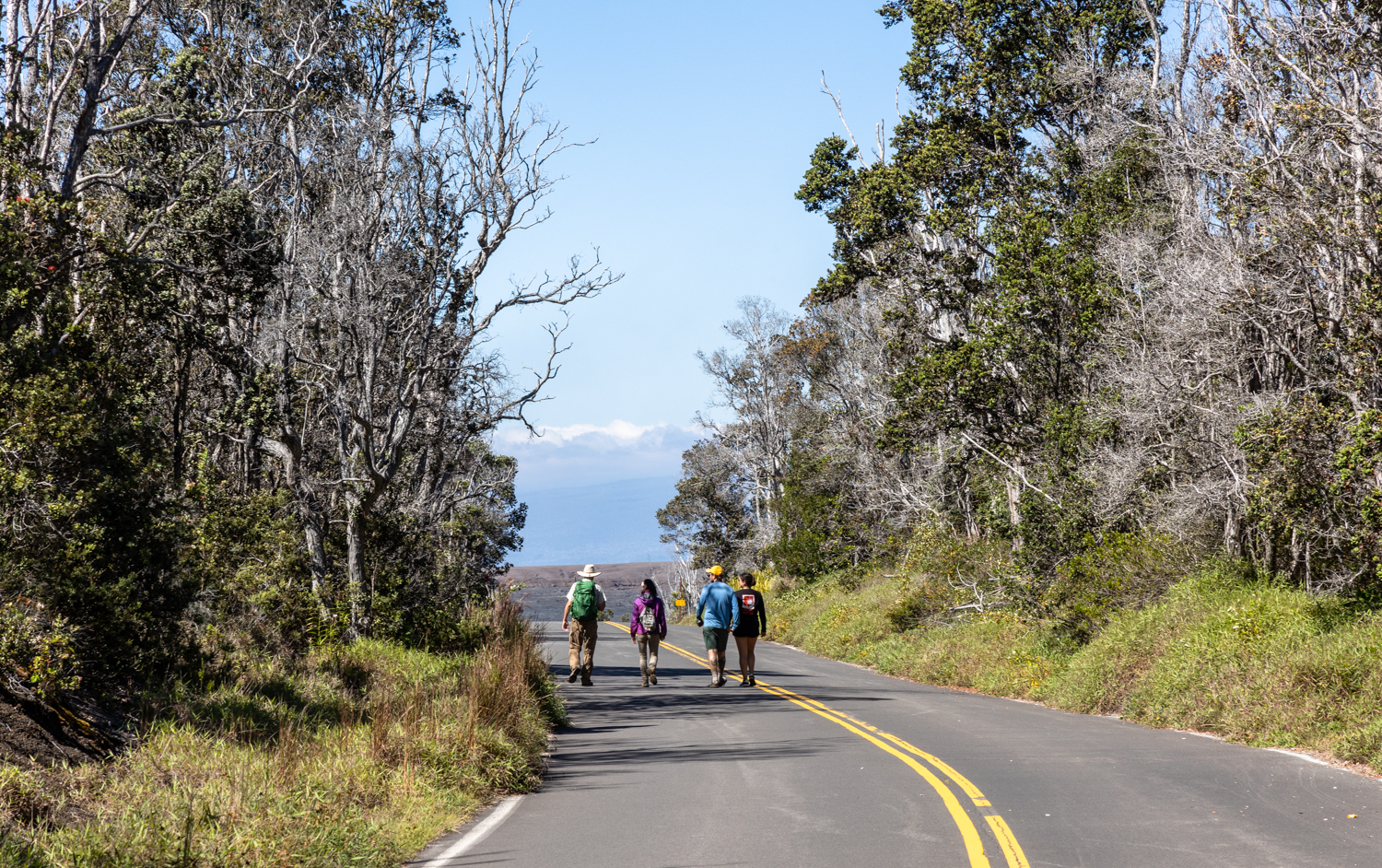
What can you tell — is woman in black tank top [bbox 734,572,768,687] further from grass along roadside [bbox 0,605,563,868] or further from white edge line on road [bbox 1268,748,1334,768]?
white edge line on road [bbox 1268,748,1334,768]

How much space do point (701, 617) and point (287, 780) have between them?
433 inches

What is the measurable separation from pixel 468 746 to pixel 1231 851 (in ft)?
20.1

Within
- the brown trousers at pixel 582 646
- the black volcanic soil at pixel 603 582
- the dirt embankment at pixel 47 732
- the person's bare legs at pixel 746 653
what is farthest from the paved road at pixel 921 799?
the black volcanic soil at pixel 603 582

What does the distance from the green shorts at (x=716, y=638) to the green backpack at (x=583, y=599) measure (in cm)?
194

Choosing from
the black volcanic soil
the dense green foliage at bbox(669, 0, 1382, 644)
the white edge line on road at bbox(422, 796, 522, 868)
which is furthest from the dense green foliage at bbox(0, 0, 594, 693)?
the black volcanic soil

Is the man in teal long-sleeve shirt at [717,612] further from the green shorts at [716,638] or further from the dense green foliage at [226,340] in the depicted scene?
the dense green foliage at [226,340]

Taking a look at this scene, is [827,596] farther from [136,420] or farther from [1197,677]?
[136,420]

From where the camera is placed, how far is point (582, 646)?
2000cm

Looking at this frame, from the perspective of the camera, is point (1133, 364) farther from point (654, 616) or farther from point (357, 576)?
point (357, 576)

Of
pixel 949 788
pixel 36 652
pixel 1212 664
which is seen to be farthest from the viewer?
pixel 1212 664

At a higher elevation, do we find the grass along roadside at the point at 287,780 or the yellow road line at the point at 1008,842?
the grass along roadside at the point at 287,780

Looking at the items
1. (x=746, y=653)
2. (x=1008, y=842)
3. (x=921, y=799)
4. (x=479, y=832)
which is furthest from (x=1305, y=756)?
(x=746, y=653)

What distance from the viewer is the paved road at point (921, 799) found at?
709 centimetres

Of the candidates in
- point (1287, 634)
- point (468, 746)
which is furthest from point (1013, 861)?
point (1287, 634)
